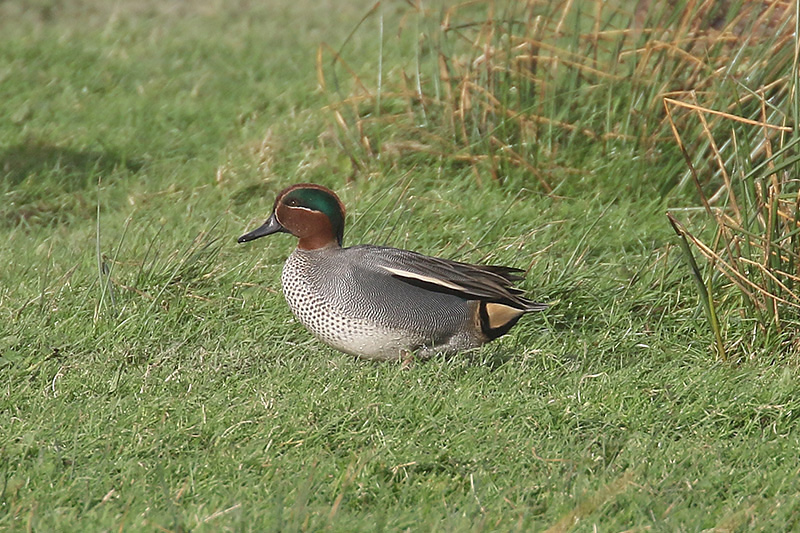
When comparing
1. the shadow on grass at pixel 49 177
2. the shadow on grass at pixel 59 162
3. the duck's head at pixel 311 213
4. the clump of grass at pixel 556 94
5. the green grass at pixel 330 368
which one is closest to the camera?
the green grass at pixel 330 368

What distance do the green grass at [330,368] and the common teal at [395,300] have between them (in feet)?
0.35

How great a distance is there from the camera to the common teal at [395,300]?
12.4 feet

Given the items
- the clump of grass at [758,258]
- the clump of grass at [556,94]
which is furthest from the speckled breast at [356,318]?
the clump of grass at [556,94]

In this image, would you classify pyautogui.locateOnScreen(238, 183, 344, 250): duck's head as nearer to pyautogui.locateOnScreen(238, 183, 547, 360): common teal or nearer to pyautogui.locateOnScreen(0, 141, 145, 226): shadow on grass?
pyautogui.locateOnScreen(238, 183, 547, 360): common teal

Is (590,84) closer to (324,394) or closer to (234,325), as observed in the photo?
(234,325)

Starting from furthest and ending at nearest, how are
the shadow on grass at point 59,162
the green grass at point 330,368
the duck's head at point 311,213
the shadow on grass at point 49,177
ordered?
the shadow on grass at point 59,162 → the shadow on grass at point 49,177 → the duck's head at point 311,213 → the green grass at point 330,368

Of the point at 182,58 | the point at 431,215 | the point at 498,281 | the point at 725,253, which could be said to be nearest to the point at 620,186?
the point at 431,215

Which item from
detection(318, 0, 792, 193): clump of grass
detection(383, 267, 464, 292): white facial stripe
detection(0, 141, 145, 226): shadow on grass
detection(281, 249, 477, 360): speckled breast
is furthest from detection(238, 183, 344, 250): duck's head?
detection(0, 141, 145, 226): shadow on grass

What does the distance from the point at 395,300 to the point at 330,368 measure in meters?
0.32

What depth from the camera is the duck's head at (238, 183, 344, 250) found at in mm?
4043

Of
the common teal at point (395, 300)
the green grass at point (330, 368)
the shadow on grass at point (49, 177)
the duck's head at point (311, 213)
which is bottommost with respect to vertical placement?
the shadow on grass at point (49, 177)

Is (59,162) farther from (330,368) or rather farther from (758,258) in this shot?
(758,258)

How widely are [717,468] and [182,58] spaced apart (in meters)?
5.52

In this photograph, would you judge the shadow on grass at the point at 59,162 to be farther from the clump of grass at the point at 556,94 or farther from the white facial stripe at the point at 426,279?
the white facial stripe at the point at 426,279
